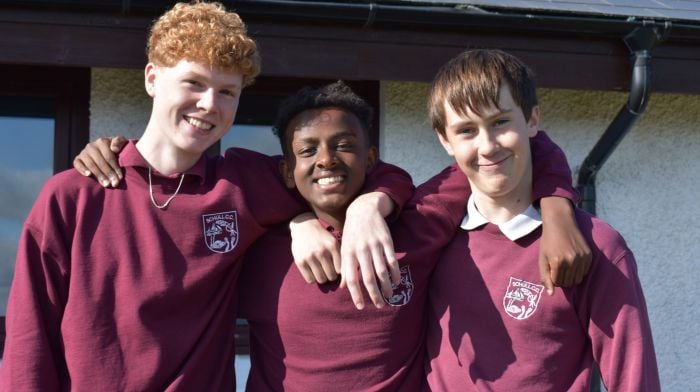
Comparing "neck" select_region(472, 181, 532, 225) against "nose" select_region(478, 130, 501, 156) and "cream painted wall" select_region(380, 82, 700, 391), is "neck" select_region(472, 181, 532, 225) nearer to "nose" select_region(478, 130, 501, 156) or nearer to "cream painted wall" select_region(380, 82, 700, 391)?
"nose" select_region(478, 130, 501, 156)

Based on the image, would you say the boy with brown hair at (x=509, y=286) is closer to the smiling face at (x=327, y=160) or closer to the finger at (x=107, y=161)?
the smiling face at (x=327, y=160)

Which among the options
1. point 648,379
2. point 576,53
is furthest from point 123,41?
point 648,379

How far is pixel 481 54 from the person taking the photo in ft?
8.29

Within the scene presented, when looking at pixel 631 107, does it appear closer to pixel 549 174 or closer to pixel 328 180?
pixel 549 174

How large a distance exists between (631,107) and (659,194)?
27.1 inches

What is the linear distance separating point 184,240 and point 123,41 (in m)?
1.66

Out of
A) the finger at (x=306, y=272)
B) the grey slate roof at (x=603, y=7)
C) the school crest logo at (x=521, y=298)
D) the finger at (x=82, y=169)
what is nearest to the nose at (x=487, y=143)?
the school crest logo at (x=521, y=298)

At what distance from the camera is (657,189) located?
4703 millimetres

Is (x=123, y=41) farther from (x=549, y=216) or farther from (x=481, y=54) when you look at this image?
(x=549, y=216)

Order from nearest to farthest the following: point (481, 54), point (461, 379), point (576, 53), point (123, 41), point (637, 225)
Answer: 1. point (461, 379)
2. point (481, 54)
3. point (123, 41)
4. point (576, 53)
5. point (637, 225)

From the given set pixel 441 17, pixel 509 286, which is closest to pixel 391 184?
pixel 509 286

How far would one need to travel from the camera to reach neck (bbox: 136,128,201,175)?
251cm

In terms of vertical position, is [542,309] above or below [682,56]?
below

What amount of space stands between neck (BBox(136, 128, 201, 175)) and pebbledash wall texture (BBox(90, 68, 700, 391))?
2.02 m
